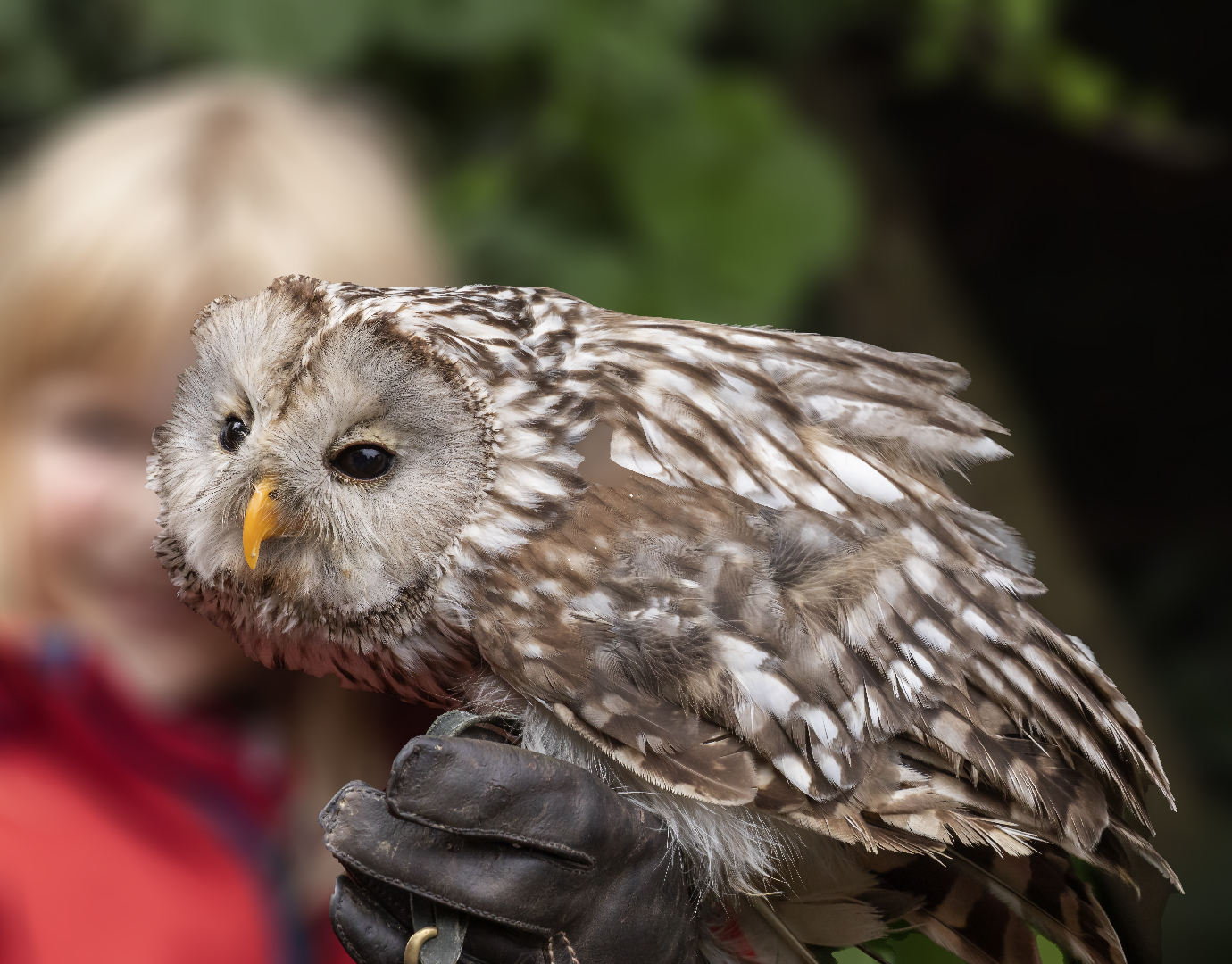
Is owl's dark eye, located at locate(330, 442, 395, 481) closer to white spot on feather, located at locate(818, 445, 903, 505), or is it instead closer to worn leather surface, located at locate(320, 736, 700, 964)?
worn leather surface, located at locate(320, 736, 700, 964)

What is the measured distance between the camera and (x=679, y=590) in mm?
1024

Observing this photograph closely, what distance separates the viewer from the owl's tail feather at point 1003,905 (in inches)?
44.6

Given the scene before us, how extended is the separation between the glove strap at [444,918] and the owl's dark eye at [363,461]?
0.24 metres

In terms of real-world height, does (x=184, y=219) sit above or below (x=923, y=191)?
below

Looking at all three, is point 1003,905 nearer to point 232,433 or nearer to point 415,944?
point 415,944

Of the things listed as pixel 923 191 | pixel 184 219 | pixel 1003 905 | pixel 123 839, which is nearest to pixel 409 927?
pixel 1003 905

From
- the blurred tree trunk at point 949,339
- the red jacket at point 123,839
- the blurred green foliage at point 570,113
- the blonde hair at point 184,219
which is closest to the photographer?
the red jacket at point 123,839

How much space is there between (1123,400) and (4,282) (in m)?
3.95

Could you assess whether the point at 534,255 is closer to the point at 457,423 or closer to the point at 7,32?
the point at 7,32

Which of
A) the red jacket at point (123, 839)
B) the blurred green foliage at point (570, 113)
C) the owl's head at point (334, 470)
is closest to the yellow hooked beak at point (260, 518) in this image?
the owl's head at point (334, 470)

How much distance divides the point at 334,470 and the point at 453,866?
0.39 meters

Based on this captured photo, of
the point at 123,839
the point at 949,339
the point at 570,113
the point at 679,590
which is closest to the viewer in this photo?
the point at 679,590

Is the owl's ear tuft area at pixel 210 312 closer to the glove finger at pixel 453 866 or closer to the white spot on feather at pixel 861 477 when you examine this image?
the glove finger at pixel 453 866

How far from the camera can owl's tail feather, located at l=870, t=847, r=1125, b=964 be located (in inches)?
44.6
